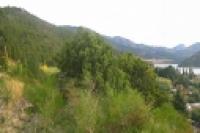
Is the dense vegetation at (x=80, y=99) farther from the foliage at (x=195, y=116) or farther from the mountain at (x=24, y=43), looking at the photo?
the foliage at (x=195, y=116)

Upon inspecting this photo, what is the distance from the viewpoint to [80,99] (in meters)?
17.5

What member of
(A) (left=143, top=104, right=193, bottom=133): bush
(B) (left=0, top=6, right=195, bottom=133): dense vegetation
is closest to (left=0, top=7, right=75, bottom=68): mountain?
(B) (left=0, top=6, right=195, bottom=133): dense vegetation

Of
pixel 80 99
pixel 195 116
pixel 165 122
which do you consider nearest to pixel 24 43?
pixel 195 116

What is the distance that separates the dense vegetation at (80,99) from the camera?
17047 millimetres

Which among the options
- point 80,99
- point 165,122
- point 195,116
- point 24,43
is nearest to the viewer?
point 80,99

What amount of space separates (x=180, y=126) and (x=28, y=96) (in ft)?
31.9

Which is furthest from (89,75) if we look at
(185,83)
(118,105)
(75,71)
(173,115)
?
(185,83)

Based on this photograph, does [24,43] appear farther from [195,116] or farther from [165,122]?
[165,122]

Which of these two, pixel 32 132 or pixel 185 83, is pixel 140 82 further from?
pixel 185 83

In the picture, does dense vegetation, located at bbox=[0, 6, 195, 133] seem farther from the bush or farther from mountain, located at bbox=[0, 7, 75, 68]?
mountain, located at bbox=[0, 7, 75, 68]

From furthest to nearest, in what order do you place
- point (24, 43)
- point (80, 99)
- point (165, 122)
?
point (24, 43) < point (165, 122) < point (80, 99)

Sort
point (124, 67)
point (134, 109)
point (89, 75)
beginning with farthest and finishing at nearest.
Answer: point (124, 67) < point (89, 75) < point (134, 109)

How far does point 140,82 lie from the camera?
31375mm

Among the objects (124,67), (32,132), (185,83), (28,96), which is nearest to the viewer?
(32,132)
